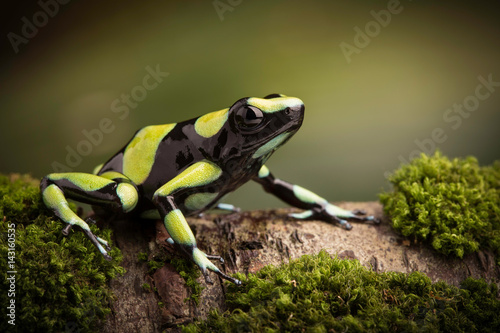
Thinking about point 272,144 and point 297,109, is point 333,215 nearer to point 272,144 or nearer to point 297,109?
point 272,144

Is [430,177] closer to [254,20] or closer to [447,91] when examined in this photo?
[447,91]

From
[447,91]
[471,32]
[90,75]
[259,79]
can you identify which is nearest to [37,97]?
[90,75]

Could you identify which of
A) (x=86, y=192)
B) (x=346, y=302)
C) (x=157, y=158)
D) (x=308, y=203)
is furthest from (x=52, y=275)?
(x=308, y=203)

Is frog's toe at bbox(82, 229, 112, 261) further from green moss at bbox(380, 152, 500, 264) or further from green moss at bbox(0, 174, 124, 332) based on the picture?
green moss at bbox(380, 152, 500, 264)

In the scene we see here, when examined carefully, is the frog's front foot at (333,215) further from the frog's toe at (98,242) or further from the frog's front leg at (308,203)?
the frog's toe at (98,242)

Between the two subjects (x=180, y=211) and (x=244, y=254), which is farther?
(x=244, y=254)

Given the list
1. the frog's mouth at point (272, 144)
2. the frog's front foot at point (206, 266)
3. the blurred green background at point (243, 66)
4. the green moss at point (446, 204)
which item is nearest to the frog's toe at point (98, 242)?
the frog's front foot at point (206, 266)
